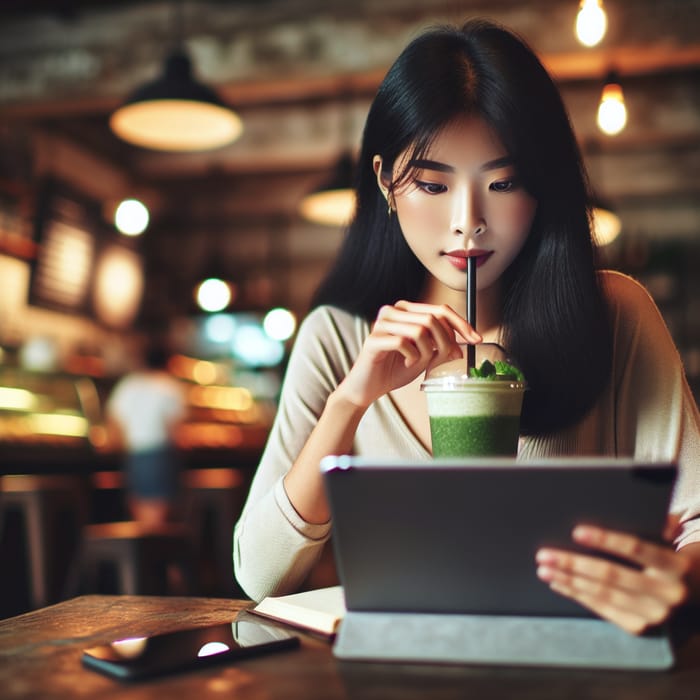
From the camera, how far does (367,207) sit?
175cm

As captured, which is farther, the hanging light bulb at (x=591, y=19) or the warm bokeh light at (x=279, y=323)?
the warm bokeh light at (x=279, y=323)

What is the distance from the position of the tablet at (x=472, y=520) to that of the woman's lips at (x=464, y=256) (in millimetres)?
639

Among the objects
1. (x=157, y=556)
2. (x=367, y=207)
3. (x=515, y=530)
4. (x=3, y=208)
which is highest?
(x=3, y=208)

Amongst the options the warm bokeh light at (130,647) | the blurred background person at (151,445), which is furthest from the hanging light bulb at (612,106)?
the blurred background person at (151,445)

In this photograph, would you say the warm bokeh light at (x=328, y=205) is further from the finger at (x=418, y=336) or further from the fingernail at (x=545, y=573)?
the fingernail at (x=545, y=573)

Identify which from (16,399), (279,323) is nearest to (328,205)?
(16,399)

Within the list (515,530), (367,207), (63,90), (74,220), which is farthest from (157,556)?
(74,220)

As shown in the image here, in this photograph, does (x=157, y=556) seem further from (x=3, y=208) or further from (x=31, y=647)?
(x=3, y=208)

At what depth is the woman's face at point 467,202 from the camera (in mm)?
1369

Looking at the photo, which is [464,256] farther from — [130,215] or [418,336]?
[130,215]

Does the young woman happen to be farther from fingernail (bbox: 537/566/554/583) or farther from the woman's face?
fingernail (bbox: 537/566/554/583)

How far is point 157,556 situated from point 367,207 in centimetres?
207

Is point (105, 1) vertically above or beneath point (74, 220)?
above

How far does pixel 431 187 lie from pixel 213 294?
659 centimetres
